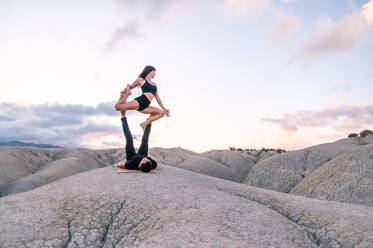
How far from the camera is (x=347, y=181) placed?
7836 mm

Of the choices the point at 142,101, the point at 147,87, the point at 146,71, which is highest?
the point at 146,71

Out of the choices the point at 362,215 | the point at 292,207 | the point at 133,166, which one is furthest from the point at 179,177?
the point at 362,215

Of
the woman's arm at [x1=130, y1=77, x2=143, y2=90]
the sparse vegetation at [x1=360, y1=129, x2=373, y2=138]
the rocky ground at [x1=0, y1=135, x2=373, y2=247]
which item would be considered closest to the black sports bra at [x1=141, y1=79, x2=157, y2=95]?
the woman's arm at [x1=130, y1=77, x2=143, y2=90]

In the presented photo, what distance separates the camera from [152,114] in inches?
271

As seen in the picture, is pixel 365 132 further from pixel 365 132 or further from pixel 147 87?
pixel 147 87

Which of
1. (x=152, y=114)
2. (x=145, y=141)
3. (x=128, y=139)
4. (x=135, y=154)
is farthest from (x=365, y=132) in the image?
(x=128, y=139)

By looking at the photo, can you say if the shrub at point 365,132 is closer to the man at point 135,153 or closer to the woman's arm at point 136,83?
the man at point 135,153

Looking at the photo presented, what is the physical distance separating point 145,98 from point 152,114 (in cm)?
45

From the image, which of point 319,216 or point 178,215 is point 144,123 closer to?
point 178,215

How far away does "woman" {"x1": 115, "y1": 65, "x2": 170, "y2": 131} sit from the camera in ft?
21.4

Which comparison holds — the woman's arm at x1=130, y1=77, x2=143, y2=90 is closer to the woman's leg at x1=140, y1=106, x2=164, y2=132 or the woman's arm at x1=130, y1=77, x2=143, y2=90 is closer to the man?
the man

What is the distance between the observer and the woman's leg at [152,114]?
6781mm

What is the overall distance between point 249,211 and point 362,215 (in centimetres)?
166

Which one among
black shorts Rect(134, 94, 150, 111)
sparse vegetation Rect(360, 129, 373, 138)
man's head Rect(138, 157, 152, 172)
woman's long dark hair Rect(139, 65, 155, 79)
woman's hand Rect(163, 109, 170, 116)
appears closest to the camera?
man's head Rect(138, 157, 152, 172)
